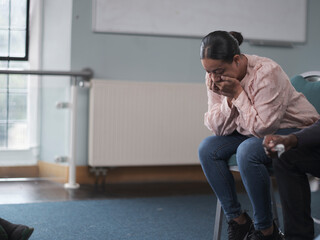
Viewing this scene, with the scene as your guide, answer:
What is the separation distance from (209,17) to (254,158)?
1.93 m

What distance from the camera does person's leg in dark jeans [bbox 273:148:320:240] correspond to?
4.21ft

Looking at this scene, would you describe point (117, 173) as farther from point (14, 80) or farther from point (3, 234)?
point (3, 234)

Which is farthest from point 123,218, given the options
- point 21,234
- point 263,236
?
point 263,236

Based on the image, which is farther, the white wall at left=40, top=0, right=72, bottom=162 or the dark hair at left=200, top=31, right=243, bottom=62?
the white wall at left=40, top=0, right=72, bottom=162

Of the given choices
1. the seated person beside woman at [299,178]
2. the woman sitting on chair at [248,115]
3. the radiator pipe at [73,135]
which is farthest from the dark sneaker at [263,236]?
the radiator pipe at [73,135]

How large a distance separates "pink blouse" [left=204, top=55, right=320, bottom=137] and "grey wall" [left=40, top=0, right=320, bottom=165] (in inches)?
62.0

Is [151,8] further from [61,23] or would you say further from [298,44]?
[298,44]

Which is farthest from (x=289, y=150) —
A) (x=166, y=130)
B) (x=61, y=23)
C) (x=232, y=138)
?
(x=61, y=23)

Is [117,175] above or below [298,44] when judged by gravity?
below

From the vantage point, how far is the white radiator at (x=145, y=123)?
2.93 meters

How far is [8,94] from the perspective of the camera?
112 inches

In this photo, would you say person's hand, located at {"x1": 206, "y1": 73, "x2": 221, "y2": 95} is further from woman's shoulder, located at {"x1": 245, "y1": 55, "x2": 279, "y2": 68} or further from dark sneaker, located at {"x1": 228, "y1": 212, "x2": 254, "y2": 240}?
dark sneaker, located at {"x1": 228, "y1": 212, "x2": 254, "y2": 240}

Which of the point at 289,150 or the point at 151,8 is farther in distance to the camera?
the point at 151,8

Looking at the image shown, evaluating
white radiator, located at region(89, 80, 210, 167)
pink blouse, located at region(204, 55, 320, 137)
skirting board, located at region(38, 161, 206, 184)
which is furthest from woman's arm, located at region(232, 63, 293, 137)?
skirting board, located at region(38, 161, 206, 184)
